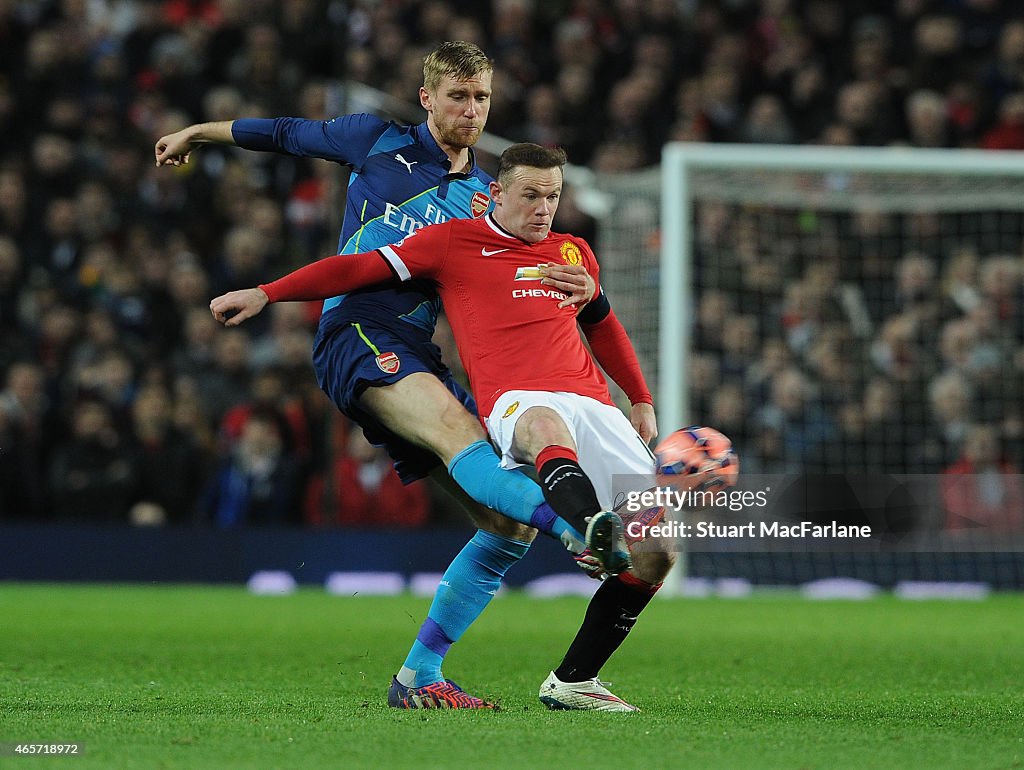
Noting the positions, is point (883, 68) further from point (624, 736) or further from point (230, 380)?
point (624, 736)

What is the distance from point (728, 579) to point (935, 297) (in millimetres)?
2877

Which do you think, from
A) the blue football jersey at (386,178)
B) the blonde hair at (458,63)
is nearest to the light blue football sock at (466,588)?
the blue football jersey at (386,178)

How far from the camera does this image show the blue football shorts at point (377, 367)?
534 centimetres

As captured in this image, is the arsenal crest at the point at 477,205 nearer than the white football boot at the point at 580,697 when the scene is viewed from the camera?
No

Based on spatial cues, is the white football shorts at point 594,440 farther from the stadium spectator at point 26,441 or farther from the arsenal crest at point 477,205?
the stadium spectator at point 26,441

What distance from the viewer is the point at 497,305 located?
17.3 feet

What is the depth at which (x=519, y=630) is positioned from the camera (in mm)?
8727

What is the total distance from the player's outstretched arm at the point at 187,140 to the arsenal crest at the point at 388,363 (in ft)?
3.68

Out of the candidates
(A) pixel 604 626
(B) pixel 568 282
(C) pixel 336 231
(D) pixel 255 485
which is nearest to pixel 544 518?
(A) pixel 604 626

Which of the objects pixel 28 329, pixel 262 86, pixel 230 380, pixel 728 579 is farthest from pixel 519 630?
pixel 262 86

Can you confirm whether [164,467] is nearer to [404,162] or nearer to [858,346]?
[858,346]

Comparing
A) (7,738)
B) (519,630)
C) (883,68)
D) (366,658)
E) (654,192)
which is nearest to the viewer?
(7,738)

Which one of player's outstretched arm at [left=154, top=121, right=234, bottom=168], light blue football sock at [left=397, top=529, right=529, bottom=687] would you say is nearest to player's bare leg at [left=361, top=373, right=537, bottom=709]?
light blue football sock at [left=397, top=529, right=529, bottom=687]

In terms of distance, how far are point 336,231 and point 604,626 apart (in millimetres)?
8429
